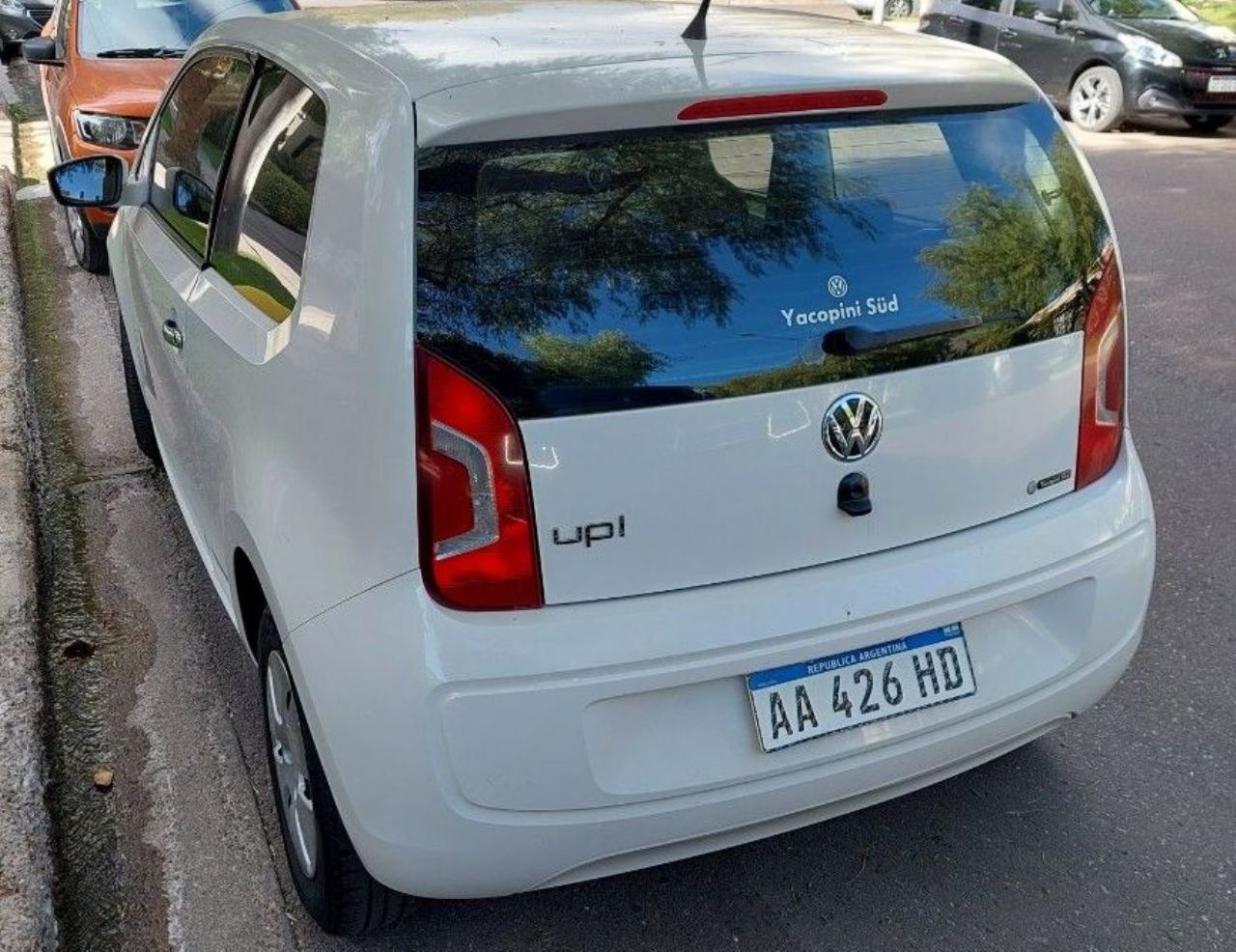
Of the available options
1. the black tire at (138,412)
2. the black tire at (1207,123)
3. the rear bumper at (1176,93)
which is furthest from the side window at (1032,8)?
the black tire at (138,412)

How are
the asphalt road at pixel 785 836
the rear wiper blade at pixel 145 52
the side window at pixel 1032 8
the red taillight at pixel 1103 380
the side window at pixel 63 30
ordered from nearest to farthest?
the red taillight at pixel 1103 380
the asphalt road at pixel 785 836
the rear wiper blade at pixel 145 52
the side window at pixel 63 30
the side window at pixel 1032 8

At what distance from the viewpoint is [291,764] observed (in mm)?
2752

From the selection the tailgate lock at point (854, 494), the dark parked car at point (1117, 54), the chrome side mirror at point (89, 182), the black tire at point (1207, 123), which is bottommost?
the black tire at point (1207, 123)

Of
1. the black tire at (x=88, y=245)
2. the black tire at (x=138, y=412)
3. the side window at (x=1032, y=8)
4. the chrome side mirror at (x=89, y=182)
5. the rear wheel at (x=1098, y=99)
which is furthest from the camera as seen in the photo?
the side window at (x=1032, y=8)

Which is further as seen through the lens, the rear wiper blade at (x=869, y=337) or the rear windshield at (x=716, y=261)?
the rear wiper blade at (x=869, y=337)

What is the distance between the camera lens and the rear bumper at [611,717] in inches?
84.6

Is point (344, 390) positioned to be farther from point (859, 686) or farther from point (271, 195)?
point (859, 686)

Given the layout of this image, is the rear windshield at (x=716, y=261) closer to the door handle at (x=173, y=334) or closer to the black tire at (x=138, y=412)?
the door handle at (x=173, y=334)

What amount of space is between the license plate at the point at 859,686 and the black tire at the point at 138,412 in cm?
309

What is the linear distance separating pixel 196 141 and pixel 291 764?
5.85 ft

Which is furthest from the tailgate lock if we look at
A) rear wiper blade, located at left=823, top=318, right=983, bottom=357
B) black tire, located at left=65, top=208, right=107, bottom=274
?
black tire, located at left=65, top=208, right=107, bottom=274

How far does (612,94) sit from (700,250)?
300 mm

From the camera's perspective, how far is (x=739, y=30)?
2.81m

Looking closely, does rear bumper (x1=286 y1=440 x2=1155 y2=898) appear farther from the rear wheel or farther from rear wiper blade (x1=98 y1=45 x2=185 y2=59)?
the rear wheel
